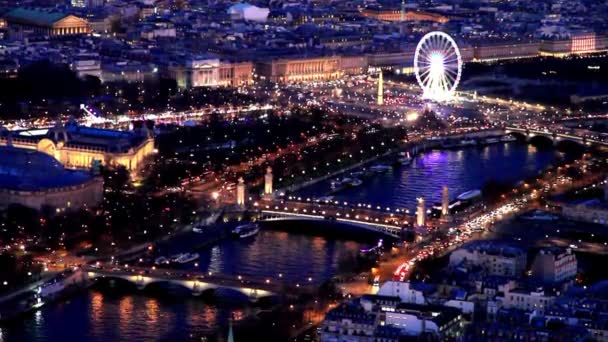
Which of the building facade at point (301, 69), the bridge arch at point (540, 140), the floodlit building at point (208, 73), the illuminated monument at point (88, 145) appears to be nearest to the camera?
the illuminated monument at point (88, 145)

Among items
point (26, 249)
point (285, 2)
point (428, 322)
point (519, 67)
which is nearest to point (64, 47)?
point (519, 67)

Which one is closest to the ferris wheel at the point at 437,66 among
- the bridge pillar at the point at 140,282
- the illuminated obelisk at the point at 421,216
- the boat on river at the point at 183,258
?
the illuminated obelisk at the point at 421,216

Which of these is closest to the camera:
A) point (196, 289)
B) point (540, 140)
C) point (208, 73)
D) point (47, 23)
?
point (196, 289)

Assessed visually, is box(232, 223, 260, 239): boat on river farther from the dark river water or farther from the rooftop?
the rooftop

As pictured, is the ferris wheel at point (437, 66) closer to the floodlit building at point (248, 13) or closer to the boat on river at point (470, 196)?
the floodlit building at point (248, 13)

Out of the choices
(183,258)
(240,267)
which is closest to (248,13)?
(183,258)

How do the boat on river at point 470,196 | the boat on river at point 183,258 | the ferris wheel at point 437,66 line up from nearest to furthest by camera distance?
the boat on river at point 183,258, the boat on river at point 470,196, the ferris wheel at point 437,66

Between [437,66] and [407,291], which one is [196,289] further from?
[437,66]
